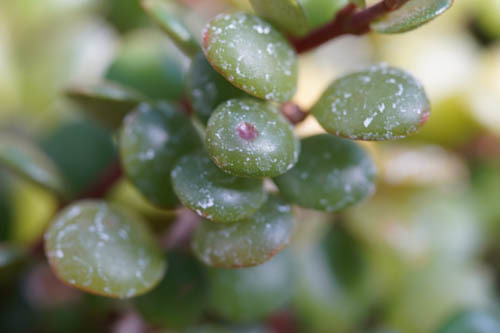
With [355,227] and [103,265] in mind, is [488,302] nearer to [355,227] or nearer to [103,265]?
[355,227]

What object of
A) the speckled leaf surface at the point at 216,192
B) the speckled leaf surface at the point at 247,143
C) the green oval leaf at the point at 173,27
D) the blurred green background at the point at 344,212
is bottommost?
the blurred green background at the point at 344,212

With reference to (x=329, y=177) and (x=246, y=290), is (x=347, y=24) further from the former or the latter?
(x=246, y=290)

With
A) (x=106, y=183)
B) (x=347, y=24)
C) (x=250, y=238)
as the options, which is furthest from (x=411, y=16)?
(x=106, y=183)

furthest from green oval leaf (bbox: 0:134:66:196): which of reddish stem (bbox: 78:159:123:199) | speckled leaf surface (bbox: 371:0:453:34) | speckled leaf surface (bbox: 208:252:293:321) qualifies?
speckled leaf surface (bbox: 371:0:453:34)

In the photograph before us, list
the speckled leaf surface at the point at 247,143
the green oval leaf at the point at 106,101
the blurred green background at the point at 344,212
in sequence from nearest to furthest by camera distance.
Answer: the speckled leaf surface at the point at 247,143 → the green oval leaf at the point at 106,101 → the blurred green background at the point at 344,212

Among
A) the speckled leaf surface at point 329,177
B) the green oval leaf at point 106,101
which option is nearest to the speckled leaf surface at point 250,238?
the speckled leaf surface at point 329,177

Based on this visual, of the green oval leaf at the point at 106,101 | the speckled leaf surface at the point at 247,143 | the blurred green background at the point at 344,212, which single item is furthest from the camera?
the blurred green background at the point at 344,212

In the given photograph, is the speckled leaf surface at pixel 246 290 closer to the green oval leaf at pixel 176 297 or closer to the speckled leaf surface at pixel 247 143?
the green oval leaf at pixel 176 297
